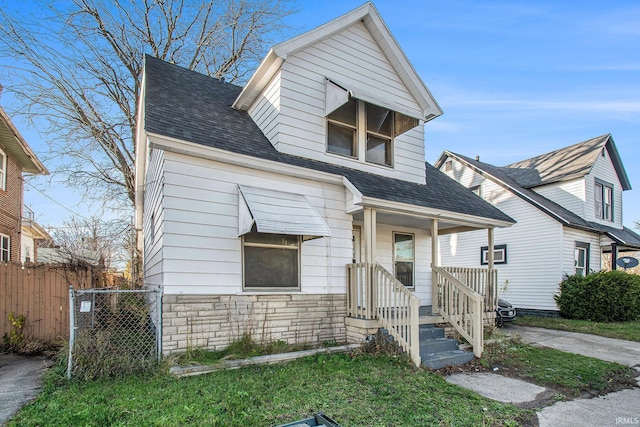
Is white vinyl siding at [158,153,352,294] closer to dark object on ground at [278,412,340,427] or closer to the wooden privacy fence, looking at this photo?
dark object on ground at [278,412,340,427]

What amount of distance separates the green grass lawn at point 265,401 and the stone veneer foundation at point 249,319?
0.78 meters

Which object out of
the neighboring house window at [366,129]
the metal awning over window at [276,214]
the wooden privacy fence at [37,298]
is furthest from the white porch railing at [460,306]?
the wooden privacy fence at [37,298]

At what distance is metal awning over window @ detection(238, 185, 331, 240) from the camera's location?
19.2ft

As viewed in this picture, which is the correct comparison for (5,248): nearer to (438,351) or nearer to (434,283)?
(434,283)

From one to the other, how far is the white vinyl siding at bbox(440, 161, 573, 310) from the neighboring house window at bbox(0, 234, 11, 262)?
18.6 meters

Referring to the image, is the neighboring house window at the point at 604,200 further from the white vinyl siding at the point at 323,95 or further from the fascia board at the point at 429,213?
the white vinyl siding at the point at 323,95

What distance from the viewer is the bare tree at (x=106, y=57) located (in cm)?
1374

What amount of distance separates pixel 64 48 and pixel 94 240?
7958 mm

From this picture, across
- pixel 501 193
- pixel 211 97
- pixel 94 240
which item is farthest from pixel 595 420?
pixel 94 240

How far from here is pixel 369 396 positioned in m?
4.57

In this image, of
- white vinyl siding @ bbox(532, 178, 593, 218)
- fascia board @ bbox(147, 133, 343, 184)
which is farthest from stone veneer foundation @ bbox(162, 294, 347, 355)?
white vinyl siding @ bbox(532, 178, 593, 218)

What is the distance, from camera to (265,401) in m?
4.25

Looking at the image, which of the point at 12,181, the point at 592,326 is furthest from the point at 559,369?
the point at 12,181

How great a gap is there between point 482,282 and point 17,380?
9292 millimetres
